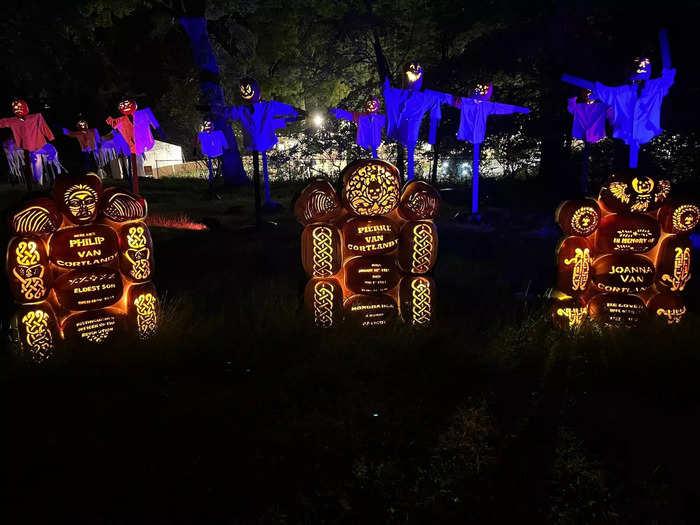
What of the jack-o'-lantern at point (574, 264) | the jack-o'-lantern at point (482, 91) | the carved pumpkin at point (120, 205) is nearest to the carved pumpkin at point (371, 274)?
the jack-o'-lantern at point (574, 264)

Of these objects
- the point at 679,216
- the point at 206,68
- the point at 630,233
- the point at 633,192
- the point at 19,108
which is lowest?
the point at 630,233

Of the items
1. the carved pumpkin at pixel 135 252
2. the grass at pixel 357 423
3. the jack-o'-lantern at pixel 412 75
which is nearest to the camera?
the grass at pixel 357 423

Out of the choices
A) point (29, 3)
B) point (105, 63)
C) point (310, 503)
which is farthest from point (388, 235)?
point (105, 63)

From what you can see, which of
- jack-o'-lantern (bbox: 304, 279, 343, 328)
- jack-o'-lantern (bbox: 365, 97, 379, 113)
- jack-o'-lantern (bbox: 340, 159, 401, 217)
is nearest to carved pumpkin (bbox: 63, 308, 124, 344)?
jack-o'-lantern (bbox: 304, 279, 343, 328)

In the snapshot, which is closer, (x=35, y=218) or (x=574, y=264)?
(x=35, y=218)

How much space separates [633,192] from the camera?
17.3 feet

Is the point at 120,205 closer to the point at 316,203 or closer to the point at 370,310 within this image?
the point at 316,203

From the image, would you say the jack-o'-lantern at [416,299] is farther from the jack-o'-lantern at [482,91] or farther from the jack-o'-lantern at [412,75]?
the jack-o'-lantern at [482,91]

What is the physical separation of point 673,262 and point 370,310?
3.24m

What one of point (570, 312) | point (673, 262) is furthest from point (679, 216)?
point (570, 312)

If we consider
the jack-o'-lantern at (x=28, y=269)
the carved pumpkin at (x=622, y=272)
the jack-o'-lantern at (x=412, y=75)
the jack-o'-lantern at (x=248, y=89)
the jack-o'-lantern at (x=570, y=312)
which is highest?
the jack-o'-lantern at (x=412, y=75)

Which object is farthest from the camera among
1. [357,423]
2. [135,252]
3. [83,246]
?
[135,252]

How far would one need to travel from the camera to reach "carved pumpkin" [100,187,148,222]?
4.70m

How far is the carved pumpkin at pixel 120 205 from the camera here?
4695 millimetres
